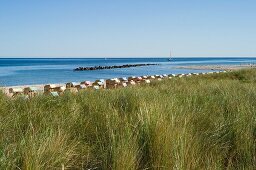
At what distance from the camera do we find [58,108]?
5363 millimetres

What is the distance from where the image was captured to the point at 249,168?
3.23 meters

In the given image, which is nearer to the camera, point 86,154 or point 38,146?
point 38,146

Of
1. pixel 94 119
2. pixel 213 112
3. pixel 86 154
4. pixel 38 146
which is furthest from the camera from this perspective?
pixel 213 112

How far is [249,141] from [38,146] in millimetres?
1923

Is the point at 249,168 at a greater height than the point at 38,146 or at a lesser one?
lesser

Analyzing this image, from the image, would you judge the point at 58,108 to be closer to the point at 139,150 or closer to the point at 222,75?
the point at 139,150

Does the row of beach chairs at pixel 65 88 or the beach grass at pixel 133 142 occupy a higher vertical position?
the beach grass at pixel 133 142

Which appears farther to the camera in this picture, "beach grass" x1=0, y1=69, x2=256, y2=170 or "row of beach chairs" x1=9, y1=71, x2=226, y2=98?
"row of beach chairs" x1=9, y1=71, x2=226, y2=98

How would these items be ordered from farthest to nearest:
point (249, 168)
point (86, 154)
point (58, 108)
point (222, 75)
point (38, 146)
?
point (222, 75) < point (58, 108) < point (86, 154) < point (249, 168) < point (38, 146)

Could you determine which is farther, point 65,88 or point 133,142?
point 65,88

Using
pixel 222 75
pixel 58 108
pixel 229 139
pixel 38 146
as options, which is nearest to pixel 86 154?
pixel 38 146

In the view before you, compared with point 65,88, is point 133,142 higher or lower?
higher

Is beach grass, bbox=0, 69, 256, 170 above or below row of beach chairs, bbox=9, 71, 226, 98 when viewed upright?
above

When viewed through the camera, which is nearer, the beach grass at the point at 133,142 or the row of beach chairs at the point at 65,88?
the beach grass at the point at 133,142
